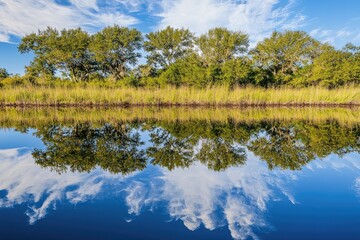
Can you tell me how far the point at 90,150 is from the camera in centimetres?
517

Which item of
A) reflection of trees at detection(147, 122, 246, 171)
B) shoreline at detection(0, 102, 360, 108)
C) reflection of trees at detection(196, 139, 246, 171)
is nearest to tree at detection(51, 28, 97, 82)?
shoreline at detection(0, 102, 360, 108)

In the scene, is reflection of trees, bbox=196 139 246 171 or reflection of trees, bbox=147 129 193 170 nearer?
reflection of trees, bbox=196 139 246 171

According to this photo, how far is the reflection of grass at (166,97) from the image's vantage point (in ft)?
57.1

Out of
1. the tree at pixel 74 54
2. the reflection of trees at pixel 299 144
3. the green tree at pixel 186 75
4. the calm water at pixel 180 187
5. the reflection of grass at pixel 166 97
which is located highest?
the tree at pixel 74 54

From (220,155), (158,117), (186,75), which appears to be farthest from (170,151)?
(186,75)

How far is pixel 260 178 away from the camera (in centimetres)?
384

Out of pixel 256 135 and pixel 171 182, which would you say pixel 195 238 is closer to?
pixel 171 182

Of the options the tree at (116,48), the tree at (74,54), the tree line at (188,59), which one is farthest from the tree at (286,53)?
the tree at (74,54)

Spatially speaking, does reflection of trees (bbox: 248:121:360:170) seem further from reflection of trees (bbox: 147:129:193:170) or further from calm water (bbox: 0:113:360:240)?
reflection of trees (bbox: 147:129:193:170)

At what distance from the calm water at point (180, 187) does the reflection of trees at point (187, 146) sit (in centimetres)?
2

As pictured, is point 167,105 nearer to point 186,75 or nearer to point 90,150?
point 186,75

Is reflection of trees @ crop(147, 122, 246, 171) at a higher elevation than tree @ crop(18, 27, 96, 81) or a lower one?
lower

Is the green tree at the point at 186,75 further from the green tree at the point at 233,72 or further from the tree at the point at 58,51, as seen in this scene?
the tree at the point at 58,51

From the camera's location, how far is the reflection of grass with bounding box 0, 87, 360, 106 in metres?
17.4
